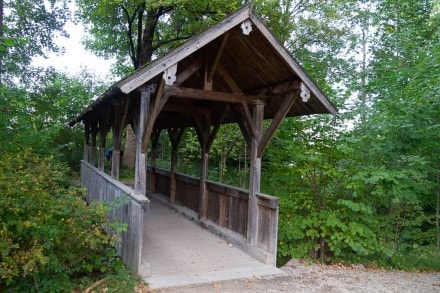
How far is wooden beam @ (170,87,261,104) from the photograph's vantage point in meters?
6.34

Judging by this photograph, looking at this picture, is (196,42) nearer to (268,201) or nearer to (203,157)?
(268,201)

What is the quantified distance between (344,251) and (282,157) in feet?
7.15

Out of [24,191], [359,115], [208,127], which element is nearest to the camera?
[24,191]

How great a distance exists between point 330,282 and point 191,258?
2270mm

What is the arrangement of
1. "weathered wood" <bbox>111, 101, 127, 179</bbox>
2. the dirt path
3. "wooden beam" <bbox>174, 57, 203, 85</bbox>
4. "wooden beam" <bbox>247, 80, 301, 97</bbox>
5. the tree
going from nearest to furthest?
the dirt path → "wooden beam" <bbox>247, 80, 301, 97</bbox> → "wooden beam" <bbox>174, 57, 203, 85</bbox> → "weathered wood" <bbox>111, 101, 127, 179</bbox> → the tree

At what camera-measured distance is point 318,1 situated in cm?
1848

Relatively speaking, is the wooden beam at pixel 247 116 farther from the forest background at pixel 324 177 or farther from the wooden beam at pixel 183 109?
the wooden beam at pixel 183 109

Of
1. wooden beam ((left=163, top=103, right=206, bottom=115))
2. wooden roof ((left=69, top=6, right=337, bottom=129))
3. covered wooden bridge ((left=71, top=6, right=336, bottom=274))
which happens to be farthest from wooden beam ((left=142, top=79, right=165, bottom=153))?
wooden beam ((left=163, top=103, right=206, bottom=115))

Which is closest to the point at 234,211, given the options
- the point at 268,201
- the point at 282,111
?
the point at 268,201

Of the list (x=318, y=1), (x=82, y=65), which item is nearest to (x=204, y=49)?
(x=318, y=1)

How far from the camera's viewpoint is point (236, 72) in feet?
23.9

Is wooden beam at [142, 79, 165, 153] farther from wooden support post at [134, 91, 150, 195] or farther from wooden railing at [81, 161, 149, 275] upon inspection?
wooden railing at [81, 161, 149, 275]

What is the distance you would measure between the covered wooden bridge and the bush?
2.36 ft

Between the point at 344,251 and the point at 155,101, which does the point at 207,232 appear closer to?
the point at 344,251
